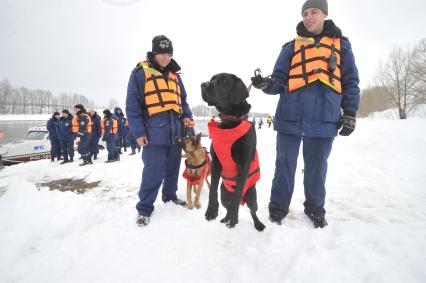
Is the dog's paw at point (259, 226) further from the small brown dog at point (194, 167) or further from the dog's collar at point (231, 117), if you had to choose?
the dog's collar at point (231, 117)

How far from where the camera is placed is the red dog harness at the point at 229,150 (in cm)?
201

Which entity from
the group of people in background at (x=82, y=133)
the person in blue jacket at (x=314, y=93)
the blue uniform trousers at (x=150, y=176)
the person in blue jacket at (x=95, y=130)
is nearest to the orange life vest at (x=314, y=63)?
the person in blue jacket at (x=314, y=93)

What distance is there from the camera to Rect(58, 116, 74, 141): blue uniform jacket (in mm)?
8992

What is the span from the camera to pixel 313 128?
7.65 ft

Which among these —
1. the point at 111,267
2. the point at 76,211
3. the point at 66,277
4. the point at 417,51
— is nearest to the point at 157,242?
the point at 111,267

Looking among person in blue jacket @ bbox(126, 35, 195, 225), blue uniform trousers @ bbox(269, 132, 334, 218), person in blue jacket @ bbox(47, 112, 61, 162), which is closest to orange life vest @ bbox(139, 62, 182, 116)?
person in blue jacket @ bbox(126, 35, 195, 225)

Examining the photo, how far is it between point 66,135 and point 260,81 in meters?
9.48

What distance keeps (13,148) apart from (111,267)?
36.9ft

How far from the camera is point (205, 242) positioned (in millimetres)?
2172

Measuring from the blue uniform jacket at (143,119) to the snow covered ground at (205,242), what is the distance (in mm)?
1019

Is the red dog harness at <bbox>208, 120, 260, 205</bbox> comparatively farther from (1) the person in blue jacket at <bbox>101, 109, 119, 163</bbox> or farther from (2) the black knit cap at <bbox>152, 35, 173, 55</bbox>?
(1) the person in blue jacket at <bbox>101, 109, 119, 163</bbox>

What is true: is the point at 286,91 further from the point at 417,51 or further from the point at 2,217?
the point at 417,51

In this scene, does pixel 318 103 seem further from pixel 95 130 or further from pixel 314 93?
pixel 95 130

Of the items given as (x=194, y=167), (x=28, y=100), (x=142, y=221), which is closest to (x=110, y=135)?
(x=194, y=167)
